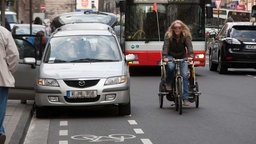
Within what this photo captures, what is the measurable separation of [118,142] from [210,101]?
7008 mm

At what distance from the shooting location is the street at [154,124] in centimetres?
1220

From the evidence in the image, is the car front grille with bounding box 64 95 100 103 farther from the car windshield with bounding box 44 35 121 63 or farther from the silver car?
the car windshield with bounding box 44 35 121 63

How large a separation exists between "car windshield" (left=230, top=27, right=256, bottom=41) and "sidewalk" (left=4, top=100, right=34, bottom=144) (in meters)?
12.4

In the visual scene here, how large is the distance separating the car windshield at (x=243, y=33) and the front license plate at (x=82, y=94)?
48.2 ft

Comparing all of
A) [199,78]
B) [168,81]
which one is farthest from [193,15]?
[168,81]

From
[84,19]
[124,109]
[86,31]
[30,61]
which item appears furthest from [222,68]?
[30,61]

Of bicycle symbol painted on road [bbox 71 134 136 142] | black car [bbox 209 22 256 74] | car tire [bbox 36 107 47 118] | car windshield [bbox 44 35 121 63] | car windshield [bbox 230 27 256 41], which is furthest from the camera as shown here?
car windshield [bbox 230 27 256 41]

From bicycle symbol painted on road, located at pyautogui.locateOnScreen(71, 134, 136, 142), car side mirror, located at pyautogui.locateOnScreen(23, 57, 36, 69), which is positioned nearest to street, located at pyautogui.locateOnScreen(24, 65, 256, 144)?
bicycle symbol painted on road, located at pyautogui.locateOnScreen(71, 134, 136, 142)

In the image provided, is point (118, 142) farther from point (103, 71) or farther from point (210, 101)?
point (210, 101)

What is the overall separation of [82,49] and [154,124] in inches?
104

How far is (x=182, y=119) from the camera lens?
48.8 feet

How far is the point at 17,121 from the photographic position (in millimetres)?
13602

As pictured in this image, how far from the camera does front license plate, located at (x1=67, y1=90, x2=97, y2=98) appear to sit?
1470cm

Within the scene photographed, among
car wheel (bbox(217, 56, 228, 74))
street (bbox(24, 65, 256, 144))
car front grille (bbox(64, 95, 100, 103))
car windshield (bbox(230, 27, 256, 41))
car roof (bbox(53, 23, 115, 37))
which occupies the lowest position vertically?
car wheel (bbox(217, 56, 228, 74))
